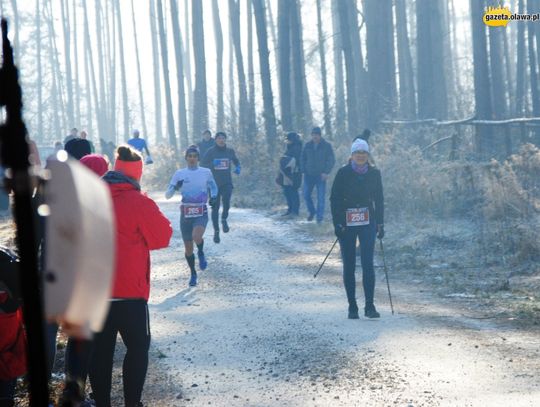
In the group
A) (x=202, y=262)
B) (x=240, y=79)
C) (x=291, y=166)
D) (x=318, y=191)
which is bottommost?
(x=202, y=262)

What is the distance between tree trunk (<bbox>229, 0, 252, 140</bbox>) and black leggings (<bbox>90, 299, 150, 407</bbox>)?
25.6 m

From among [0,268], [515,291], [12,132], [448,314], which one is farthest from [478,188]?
[12,132]

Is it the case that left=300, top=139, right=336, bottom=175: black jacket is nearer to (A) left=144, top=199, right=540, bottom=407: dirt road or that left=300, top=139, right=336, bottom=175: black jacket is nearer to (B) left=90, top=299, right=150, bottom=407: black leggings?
(A) left=144, top=199, right=540, bottom=407: dirt road

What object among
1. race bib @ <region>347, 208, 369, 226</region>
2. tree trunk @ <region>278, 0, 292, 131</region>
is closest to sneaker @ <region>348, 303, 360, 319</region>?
race bib @ <region>347, 208, 369, 226</region>

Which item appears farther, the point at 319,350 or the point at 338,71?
the point at 338,71

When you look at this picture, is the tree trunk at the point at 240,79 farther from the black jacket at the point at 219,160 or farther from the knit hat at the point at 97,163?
the knit hat at the point at 97,163

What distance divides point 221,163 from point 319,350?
30.0ft

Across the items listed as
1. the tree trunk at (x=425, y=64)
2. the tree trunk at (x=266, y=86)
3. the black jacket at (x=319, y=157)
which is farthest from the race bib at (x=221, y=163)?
the tree trunk at (x=425, y=64)

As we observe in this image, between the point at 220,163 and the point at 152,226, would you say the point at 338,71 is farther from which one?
the point at 152,226

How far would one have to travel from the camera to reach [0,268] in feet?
15.6

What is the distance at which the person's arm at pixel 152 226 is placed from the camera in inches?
226

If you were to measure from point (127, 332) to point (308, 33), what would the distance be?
60901mm

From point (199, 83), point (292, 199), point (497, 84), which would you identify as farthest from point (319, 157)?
point (199, 83)

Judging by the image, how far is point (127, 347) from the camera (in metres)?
5.89
